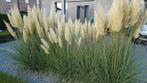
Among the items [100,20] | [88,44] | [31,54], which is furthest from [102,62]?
[31,54]

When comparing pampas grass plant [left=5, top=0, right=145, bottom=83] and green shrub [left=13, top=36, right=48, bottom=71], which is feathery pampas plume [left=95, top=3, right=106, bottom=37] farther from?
green shrub [left=13, top=36, right=48, bottom=71]

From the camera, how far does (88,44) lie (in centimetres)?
381

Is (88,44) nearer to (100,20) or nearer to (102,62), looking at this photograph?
(102,62)

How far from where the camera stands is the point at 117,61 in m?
3.47

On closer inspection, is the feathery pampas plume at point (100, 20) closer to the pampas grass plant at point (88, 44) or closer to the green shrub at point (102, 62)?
the pampas grass plant at point (88, 44)

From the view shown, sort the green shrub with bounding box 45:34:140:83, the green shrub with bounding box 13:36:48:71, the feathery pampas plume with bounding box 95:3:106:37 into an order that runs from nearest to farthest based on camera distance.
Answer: the feathery pampas plume with bounding box 95:3:106:37 → the green shrub with bounding box 45:34:140:83 → the green shrub with bounding box 13:36:48:71

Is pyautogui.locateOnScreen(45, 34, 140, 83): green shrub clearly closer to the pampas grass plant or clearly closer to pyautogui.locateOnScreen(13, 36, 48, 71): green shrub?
the pampas grass plant

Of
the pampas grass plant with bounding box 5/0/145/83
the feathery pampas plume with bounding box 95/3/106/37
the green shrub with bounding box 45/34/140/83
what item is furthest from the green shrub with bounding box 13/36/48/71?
the feathery pampas plume with bounding box 95/3/106/37

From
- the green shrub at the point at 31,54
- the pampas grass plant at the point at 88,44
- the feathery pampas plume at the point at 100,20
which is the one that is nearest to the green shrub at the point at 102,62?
the pampas grass plant at the point at 88,44

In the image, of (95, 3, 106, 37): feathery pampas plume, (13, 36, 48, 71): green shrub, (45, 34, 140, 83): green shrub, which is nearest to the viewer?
(95, 3, 106, 37): feathery pampas plume

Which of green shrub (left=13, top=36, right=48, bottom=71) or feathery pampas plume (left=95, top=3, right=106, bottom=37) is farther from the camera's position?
green shrub (left=13, top=36, right=48, bottom=71)

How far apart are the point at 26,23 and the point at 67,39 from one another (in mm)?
933

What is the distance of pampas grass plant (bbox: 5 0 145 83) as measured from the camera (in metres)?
3.34

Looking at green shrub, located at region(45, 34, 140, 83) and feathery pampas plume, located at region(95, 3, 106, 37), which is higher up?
feathery pampas plume, located at region(95, 3, 106, 37)
